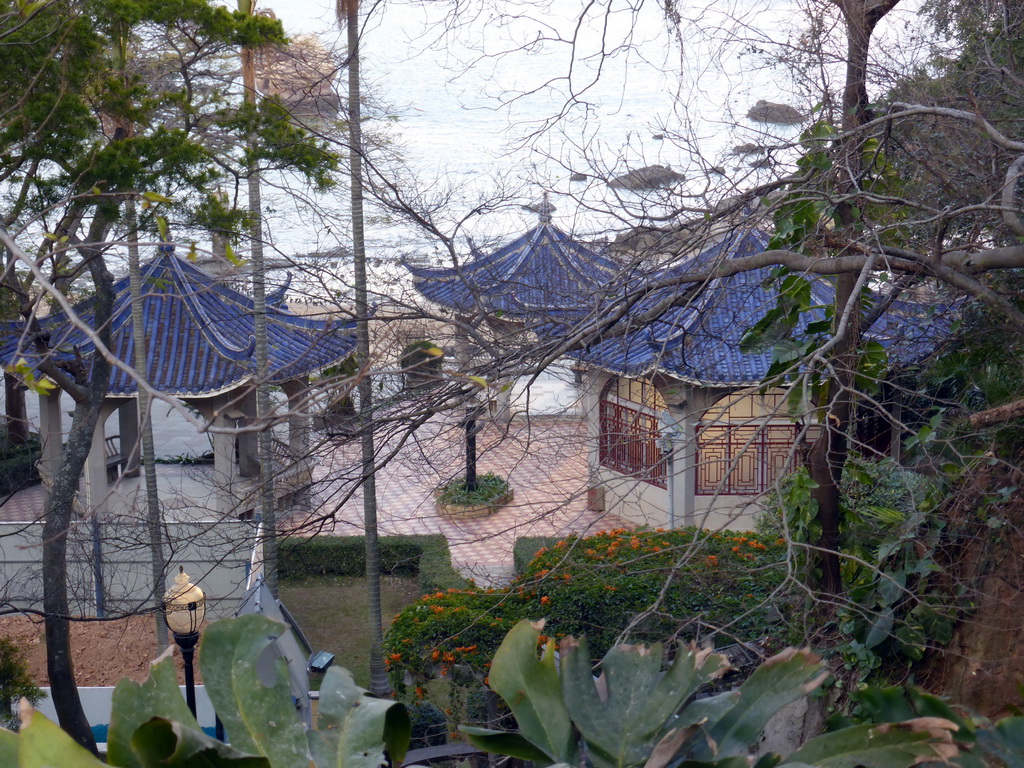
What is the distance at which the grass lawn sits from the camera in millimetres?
10391

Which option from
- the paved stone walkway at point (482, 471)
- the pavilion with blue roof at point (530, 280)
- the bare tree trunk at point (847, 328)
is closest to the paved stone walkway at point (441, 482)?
the paved stone walkway at point (482, 471)

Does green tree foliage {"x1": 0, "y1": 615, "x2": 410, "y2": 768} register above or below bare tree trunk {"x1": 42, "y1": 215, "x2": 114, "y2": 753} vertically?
above

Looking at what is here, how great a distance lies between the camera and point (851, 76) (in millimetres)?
4250

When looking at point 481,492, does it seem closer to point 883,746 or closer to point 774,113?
point 774,113

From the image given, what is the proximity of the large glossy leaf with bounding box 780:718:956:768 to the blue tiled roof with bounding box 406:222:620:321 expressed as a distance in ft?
10.1

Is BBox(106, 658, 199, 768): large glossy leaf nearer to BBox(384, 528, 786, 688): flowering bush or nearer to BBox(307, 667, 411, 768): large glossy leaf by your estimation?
BBox(307, 667, 411, 768): large glossy leaf

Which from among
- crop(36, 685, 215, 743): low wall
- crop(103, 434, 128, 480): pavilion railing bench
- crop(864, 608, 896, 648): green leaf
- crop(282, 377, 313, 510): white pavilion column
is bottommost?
crop(36, 685, 215, 743): low wall

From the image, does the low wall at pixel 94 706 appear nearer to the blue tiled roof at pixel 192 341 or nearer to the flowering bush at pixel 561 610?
the flowering bush at pixel 561 610

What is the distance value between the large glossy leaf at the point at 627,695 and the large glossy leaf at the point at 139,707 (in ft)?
2.05

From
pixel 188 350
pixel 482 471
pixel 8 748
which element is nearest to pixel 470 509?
pixel 482 471

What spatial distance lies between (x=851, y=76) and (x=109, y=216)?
566cm

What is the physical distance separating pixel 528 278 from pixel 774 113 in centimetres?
583

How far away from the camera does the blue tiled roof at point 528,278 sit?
5.14 m

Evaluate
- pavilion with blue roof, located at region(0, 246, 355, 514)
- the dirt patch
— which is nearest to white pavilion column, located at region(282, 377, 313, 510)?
the dirt patch
